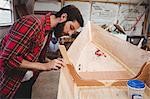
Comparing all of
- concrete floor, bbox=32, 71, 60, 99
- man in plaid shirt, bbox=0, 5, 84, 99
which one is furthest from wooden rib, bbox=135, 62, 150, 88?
concrete floor, bbox=32, 71, 60, 99

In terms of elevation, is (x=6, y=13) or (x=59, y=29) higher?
(x=6, y=13)

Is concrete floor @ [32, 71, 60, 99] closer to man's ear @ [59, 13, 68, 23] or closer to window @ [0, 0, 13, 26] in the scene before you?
man's ear @ [59, 13, 68, 23]

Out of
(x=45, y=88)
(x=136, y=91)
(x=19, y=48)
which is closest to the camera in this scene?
(x=136, y=91)

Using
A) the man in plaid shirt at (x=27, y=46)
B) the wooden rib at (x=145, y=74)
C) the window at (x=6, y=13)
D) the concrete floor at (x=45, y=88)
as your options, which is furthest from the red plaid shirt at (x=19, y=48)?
the window at (x=6, y=13)

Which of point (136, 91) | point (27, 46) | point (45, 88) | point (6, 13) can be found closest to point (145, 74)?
point (136, 91)

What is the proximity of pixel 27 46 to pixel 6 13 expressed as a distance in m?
1.85

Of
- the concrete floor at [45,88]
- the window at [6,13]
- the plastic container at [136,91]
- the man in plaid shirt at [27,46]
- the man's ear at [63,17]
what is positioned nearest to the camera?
the plastic container at [136,91]

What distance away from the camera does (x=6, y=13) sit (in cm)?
296

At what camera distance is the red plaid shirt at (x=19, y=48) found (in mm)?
1290

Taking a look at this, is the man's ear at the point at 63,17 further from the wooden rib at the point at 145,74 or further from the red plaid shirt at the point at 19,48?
the wooden rib at the point at 145,74

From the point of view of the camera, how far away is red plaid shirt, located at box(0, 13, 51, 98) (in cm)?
129

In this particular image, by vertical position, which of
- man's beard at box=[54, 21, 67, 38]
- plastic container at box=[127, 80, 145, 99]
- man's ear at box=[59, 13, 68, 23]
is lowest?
plastic container at box=[127, 80, 145, 99]

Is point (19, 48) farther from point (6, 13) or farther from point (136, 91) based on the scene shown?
point (6, 13)

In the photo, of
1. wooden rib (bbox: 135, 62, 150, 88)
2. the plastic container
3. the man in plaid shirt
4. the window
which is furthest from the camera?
the window
